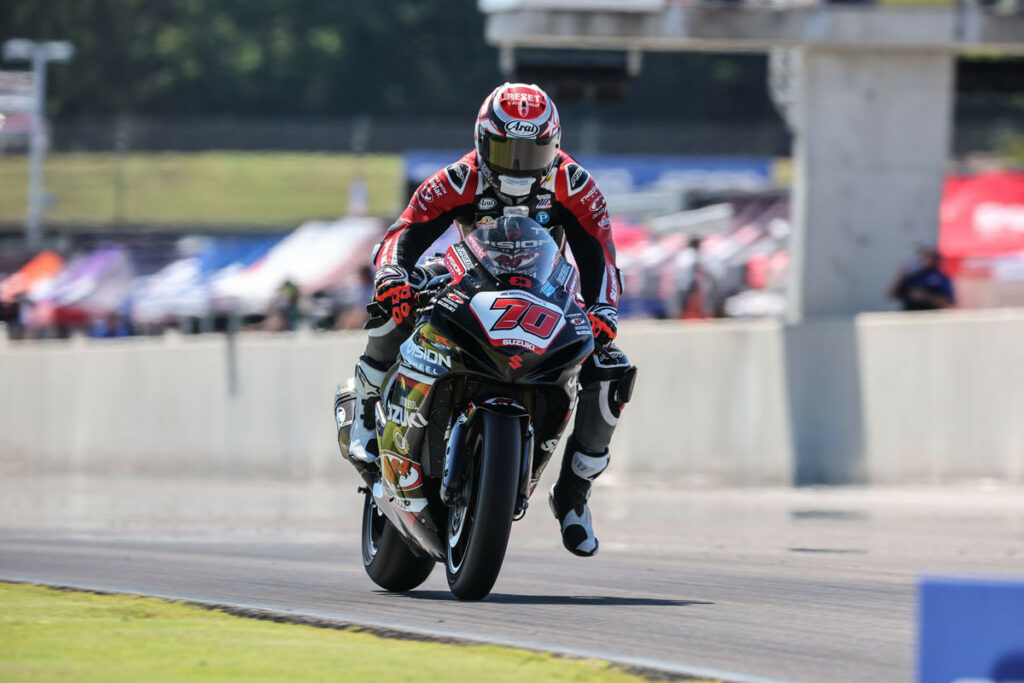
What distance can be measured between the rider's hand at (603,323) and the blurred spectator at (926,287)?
965cm

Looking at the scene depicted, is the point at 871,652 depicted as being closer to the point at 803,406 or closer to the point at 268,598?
the point at 268,598

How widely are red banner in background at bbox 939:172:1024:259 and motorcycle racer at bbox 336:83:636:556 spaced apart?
2018cm

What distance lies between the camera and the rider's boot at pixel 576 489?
7262mm

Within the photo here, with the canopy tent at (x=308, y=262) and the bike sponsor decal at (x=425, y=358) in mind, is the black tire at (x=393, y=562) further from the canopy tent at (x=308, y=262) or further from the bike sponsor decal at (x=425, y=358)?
the canopy tent at (x=308, y=262)

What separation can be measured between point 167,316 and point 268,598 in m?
23.9

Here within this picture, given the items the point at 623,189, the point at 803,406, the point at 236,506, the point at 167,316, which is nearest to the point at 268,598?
the point at 236,506

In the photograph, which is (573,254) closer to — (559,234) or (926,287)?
(559,234)

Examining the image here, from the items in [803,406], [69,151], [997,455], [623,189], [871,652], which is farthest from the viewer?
[69,151]

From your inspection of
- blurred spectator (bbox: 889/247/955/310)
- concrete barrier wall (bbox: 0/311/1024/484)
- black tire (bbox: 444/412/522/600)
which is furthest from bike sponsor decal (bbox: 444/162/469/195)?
blurred spectator (bbox: 889/247/955/310)

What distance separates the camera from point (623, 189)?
44.1m

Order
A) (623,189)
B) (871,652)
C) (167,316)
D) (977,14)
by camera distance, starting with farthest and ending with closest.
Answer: (623,189), (167,316), (977,14), (871,652)

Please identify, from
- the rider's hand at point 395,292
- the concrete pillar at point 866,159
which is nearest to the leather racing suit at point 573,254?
the rider's hand at point 395,292

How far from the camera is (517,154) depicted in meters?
6.99

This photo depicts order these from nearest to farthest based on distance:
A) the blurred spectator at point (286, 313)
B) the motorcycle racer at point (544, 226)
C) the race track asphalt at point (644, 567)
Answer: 1. the race track asphalt at point (644, 567)
2. the motorcycle racer at point (544, 226)
3. the blurred spectator at point (286, 313)
